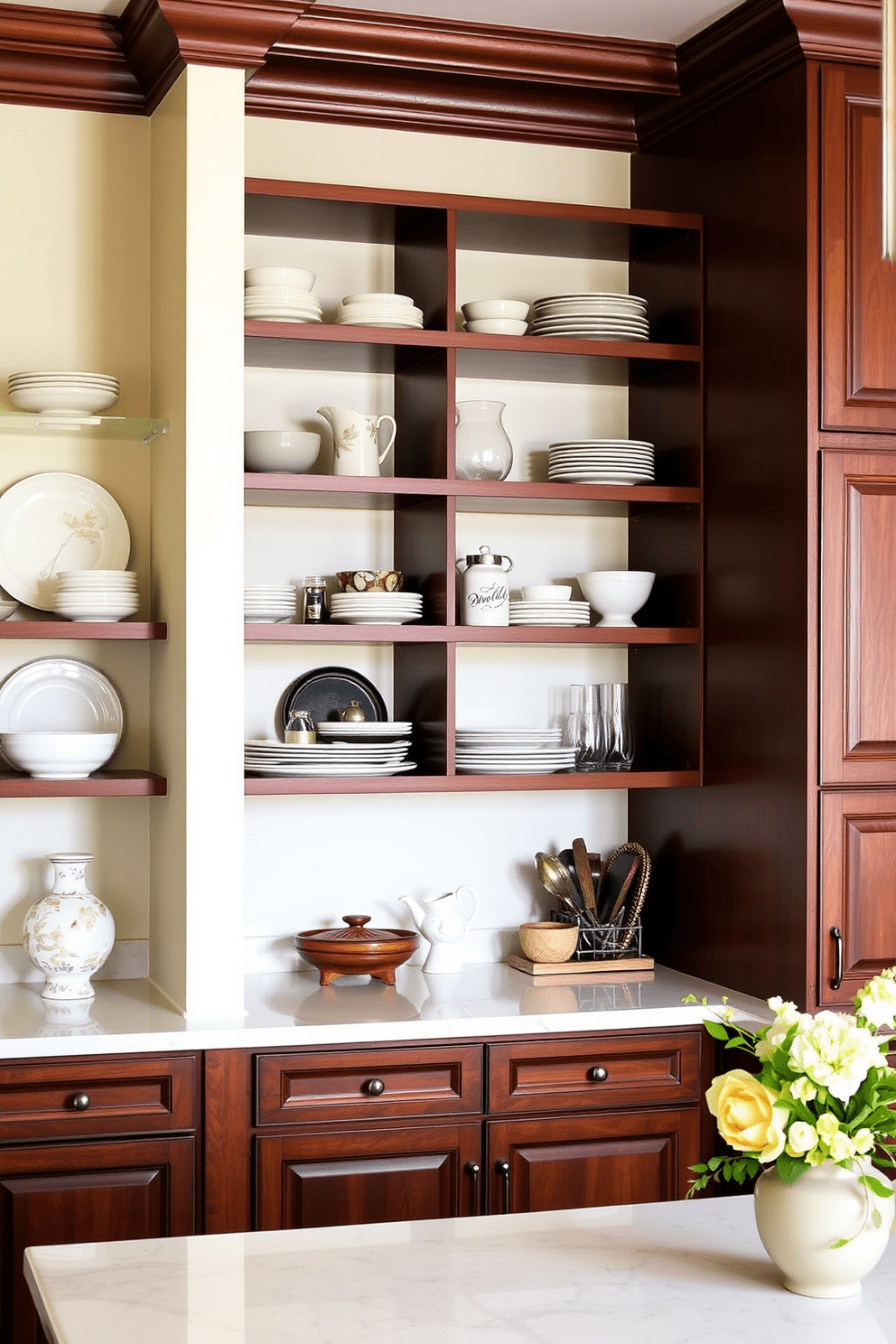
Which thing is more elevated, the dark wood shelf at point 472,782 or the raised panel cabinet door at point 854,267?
the raised panel cabinet door at point 854,267

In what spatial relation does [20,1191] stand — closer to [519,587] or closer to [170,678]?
[170,678]

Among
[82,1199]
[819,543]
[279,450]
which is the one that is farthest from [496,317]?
[82,1199]

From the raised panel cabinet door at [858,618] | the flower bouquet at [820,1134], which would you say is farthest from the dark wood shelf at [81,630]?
the flower bouquet at [820,1134]

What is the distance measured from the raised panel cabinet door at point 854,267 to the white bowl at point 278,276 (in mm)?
1006

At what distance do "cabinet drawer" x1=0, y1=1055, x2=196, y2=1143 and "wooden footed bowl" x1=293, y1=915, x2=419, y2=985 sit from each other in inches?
17.9

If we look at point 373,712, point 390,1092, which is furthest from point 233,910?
point 373,712

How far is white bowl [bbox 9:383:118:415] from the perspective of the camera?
2.92 meters

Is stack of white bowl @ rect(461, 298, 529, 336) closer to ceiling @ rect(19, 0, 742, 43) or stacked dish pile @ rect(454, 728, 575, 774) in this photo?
ceiling @ rect(19, 0, 742, 43)

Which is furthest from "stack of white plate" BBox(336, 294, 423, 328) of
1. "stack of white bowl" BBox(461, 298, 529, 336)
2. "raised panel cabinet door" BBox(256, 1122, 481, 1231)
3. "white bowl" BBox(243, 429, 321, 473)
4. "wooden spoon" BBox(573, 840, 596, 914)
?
"raised panel cabinet door" BBox(256, 1122, 481, 1231)

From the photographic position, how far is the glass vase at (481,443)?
313cm

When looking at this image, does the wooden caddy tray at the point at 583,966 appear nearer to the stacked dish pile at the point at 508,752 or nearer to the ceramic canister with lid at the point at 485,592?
the stacked dish pile at the point at 508,752

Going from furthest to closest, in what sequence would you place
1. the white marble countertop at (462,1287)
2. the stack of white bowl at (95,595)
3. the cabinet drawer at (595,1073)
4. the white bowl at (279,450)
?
the white bowl at (279,450)
the stack of white bowl at (95,595)
the cabinet drawer at (595,1073)
the white marble countertop at (462,1287)

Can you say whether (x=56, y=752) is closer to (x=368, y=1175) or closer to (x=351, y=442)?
(x=351, y=442)

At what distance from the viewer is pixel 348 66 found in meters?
3.13
